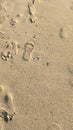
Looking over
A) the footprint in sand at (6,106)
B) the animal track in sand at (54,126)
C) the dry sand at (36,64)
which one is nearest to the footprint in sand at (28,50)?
the dry sand at (36,64)

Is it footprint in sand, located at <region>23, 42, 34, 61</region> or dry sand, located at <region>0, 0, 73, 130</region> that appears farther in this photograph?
footprint in sand, located at <region>23, 42, 34, 61</region>

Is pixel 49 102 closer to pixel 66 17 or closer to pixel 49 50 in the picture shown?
pixel 49 50

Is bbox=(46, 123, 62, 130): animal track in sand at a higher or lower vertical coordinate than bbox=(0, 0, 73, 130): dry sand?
lower

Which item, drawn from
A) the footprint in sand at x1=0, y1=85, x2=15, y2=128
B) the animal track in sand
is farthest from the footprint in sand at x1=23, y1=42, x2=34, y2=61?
the animal track in sand

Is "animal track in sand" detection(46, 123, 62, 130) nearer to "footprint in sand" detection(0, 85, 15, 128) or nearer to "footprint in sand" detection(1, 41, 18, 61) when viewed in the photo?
"footprint in sand" detection(0, 85, 15, 128)

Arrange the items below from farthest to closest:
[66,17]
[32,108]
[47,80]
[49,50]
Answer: [66,17]
[49,50]
[47,80]
[32,108]

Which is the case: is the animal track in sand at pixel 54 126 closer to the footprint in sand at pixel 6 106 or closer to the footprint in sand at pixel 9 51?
the footprint in sand at pixel 6 106

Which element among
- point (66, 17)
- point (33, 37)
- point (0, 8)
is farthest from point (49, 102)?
point (0, 8)

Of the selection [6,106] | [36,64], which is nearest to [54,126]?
[6,106]
